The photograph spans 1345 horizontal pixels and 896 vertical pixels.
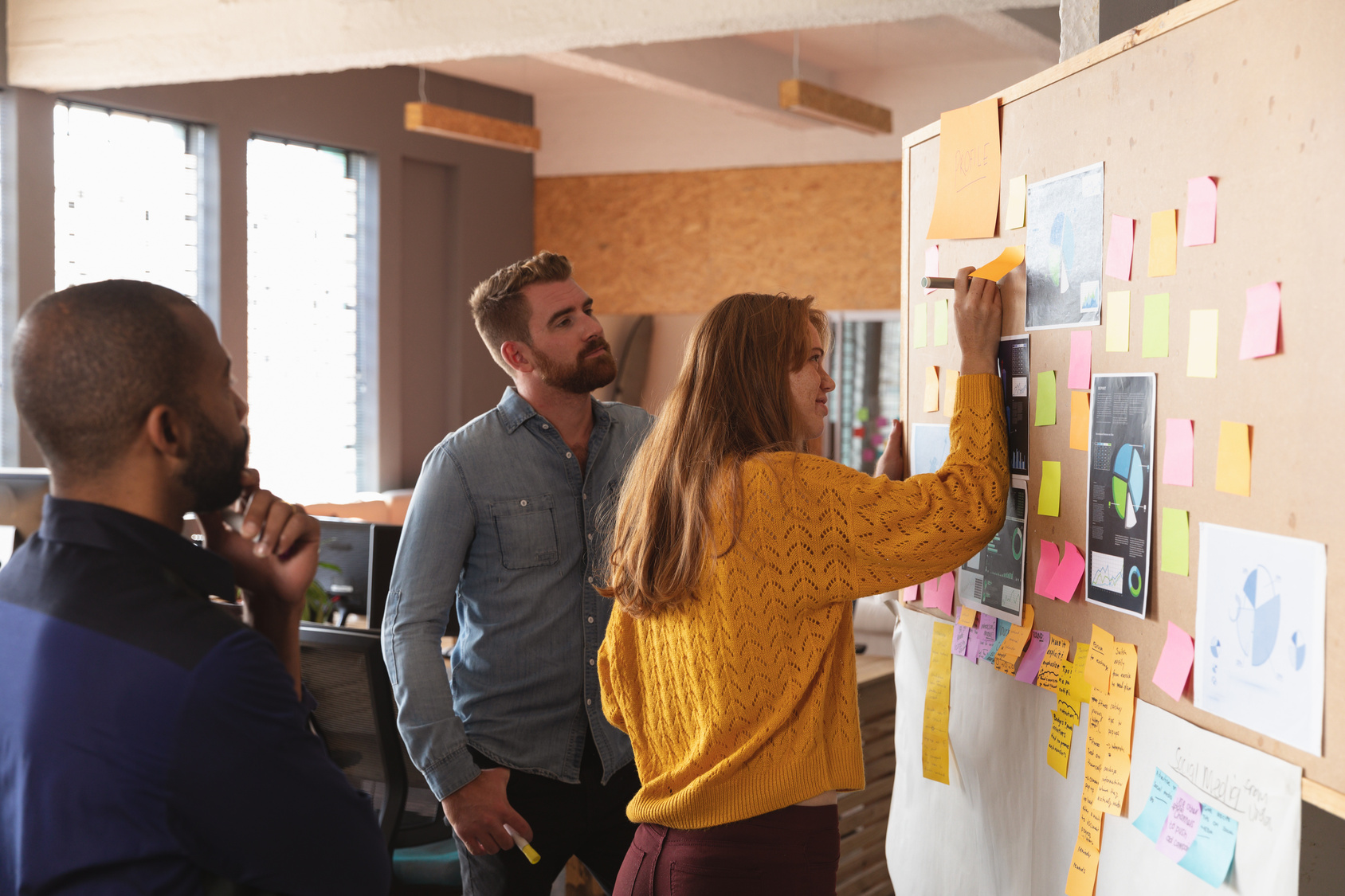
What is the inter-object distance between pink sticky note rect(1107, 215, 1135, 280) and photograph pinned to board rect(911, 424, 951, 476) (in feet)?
1.49

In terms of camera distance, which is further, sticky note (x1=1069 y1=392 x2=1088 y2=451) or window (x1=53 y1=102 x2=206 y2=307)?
window (x1=53 y1=102 x2=206 y2=307)

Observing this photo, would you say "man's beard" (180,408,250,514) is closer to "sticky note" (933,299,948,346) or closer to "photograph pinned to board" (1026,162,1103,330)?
"photograph pinned to board" (1026,162,1103,330)

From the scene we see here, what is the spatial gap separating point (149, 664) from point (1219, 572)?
105 cm

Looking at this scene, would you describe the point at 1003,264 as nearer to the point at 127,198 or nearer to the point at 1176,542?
the point at 1176,542

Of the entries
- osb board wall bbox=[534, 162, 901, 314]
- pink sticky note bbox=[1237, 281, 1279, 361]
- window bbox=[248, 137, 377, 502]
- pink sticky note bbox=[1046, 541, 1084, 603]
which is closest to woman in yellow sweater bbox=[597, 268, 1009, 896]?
pink sticky note bbox=[1046, 541, 1084, 603]

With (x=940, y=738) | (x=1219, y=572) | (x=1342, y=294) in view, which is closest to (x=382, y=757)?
(x=940, y=738)

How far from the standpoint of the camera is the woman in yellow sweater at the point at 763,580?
1.47m

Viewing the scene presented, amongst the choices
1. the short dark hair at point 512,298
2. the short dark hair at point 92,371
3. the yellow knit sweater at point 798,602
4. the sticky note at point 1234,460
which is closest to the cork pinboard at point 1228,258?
the sticky note at point 1234,460

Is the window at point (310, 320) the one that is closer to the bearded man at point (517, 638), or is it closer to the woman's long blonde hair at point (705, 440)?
the bearded man at point (517, 638)

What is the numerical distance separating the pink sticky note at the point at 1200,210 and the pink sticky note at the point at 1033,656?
0.58m

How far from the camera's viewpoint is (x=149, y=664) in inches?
36.4

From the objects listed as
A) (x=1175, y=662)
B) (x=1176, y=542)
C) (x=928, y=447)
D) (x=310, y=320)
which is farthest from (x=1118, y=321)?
(x=310, y=320)

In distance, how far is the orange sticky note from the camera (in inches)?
65.6

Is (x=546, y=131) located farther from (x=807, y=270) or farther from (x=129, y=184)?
(x=129, y=184)
